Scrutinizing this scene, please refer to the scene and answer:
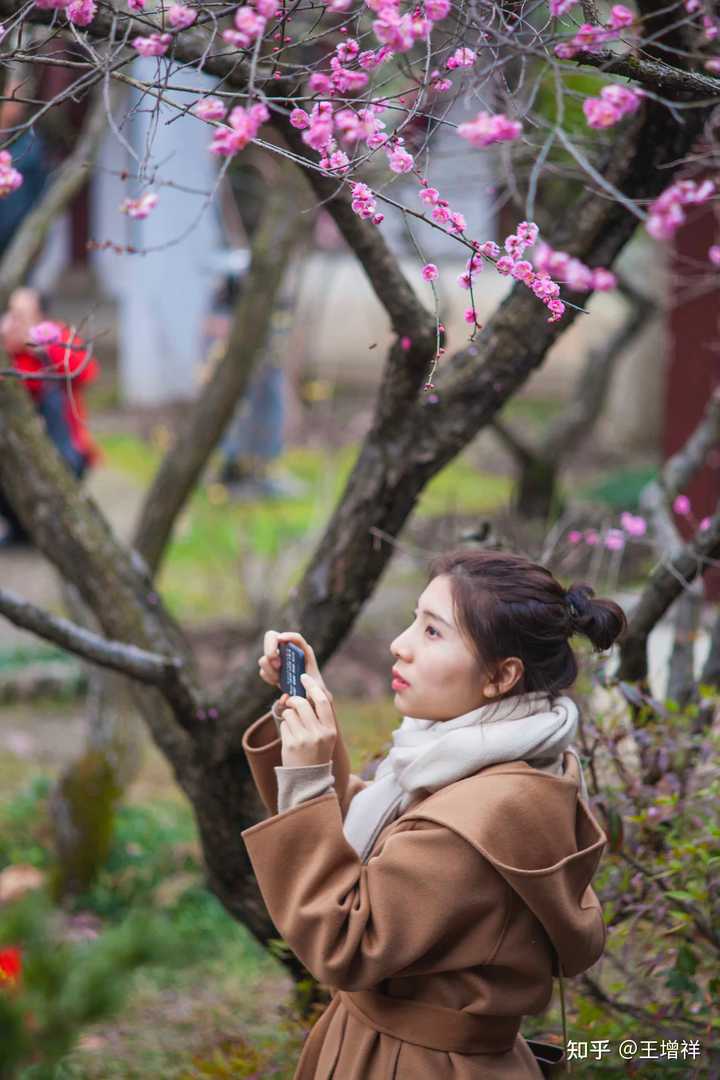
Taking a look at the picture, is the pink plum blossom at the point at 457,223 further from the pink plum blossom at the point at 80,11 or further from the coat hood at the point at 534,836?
the coat hood at the point at 534,836

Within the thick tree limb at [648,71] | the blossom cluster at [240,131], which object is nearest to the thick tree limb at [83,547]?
the blossom cluster at [240,131]

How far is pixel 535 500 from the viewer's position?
784 centimetres

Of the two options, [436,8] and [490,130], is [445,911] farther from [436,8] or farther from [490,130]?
[436,8]

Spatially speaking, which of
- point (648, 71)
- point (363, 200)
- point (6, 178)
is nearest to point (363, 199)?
point (363, 200)

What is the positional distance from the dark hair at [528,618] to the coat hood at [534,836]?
155mm

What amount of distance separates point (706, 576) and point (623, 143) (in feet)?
14.1

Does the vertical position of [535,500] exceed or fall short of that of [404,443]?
it falls short

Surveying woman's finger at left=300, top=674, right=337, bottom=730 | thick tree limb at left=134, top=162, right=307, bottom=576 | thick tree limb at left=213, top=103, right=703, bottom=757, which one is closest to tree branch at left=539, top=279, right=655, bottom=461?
thick tree limb at left=134, top=162, right=307, bottom=576

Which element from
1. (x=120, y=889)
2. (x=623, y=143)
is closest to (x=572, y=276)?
(x=623, y=143)

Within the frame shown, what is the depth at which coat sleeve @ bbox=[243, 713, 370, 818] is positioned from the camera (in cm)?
210

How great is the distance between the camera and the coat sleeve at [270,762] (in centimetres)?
210

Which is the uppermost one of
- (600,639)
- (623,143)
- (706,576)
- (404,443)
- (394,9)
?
Result: (394,9)

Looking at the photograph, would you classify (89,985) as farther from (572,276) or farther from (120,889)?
(120,889)

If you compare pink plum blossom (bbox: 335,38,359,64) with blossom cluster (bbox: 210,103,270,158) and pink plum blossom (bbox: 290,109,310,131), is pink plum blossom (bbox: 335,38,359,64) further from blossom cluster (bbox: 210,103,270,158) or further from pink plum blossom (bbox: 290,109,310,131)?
blossom cluster (bbox: 210,103,270,158)
